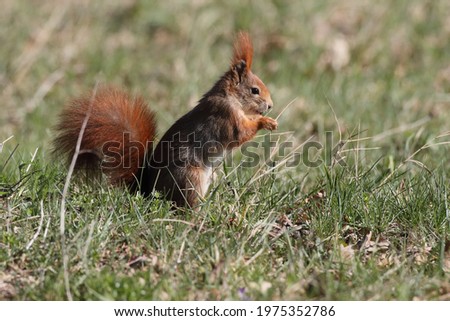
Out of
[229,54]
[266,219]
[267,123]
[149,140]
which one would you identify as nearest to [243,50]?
[267,123]

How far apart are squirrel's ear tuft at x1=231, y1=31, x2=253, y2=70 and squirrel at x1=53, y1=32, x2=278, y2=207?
0.89ft

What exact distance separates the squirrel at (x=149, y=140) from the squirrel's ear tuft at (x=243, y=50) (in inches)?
10.7

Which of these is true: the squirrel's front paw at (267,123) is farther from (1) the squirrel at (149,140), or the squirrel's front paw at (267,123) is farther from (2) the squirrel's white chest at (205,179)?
(2) the squirrel's white chest at (205,179)

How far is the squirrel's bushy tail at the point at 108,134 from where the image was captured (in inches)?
156

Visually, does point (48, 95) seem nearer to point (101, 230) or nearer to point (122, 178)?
point (122, 178)

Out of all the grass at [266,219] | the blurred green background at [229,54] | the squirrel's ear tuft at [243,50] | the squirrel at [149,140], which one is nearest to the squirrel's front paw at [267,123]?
the squirrel at [149,140]

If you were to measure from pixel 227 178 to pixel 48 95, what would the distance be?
3769mm

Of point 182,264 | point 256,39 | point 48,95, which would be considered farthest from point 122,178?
point 256,39

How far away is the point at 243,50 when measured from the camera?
445 cm

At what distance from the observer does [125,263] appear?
340cm

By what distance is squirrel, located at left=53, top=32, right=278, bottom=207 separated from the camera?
3.99 m

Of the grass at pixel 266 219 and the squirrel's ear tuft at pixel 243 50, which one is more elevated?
the squirrel's ear tuft at pixel 243 50

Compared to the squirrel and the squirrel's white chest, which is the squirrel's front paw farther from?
the squirrel's white chest
